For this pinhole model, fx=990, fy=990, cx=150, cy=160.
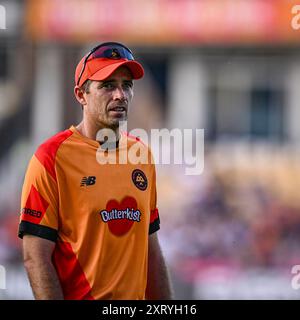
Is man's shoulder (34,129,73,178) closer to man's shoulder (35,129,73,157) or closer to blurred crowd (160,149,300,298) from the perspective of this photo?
man's shoulder (35,129,73,157)

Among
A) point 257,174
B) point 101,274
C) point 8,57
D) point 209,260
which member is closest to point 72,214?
point 101,274

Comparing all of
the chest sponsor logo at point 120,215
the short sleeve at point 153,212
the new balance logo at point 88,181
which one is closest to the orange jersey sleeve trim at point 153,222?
the short sleeve at point 153,212

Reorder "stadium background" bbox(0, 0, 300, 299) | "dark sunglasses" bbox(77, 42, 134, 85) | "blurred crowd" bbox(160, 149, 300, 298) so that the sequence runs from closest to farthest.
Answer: "dark sunglasses" bbox(77, 42, 134, 85), "blurred crowd" bbox(160, 149, 300, 298), "stadium background" bbox(0, 0, 300, 299)

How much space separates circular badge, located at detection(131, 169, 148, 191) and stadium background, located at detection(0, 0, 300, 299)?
8288mm

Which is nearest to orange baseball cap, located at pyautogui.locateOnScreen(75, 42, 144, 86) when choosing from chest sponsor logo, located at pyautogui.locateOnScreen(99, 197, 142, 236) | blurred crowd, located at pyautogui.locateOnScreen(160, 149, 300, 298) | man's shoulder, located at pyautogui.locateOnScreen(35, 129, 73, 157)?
man's shoulder, located at pyautogui.locateOnScreen(35, 129, 73, 157)

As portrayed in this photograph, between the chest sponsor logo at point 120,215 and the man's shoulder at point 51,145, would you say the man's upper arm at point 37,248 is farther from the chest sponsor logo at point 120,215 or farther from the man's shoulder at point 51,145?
the man's shoulder at point 51,145

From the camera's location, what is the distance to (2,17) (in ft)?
44.3

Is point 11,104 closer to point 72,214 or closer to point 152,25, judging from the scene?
point 152,25

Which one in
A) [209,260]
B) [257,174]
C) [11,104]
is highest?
[11,104]

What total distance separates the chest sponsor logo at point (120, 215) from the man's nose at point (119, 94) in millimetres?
447

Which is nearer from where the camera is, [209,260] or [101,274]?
[101,274]

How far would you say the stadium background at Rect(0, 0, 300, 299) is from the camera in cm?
1302

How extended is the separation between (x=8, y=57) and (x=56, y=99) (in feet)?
3.42

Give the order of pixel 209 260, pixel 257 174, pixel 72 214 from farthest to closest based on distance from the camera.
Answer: pixel 257 174
pixel 209 260
pixel 72 214
